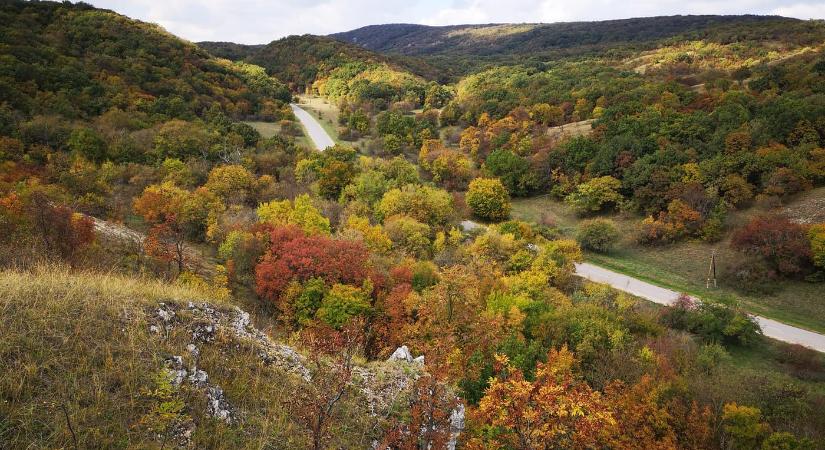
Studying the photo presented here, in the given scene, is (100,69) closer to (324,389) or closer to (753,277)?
(324,389)

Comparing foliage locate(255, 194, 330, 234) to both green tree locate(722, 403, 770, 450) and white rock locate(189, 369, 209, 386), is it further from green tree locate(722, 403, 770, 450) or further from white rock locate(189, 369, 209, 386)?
green tree locate(722, 403, 770, 450)

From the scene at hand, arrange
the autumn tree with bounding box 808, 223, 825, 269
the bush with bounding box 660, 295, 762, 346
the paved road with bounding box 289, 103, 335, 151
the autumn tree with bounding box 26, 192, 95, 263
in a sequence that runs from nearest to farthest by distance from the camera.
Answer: the autumn tree with bounding box 26, 192, 95, 263
the bush with bounding box 660, 295, 762, 346
the autumn tree with bounding box 808, 223, 825, 269
the paved road with bounding box 289, 103, 335, 151

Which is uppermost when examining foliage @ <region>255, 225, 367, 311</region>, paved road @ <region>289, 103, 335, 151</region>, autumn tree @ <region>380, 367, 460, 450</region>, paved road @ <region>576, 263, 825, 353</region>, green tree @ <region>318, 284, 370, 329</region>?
paved road @ <region>289, 103, 335, 151</region>

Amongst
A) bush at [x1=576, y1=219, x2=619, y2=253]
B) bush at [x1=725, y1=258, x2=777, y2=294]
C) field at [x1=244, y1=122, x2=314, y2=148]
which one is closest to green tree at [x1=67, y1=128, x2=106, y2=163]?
field at [x1=244, y1=122, x2=314, y2=148]

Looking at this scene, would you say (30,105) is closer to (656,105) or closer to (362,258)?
(362,258)

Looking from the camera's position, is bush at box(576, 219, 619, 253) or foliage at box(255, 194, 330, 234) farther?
bush at box(576, 219, 619, 253)

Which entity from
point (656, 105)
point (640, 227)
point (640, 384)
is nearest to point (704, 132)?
point (656, 105)

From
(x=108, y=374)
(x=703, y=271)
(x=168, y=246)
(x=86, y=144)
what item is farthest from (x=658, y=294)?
(x=86, y=144)
